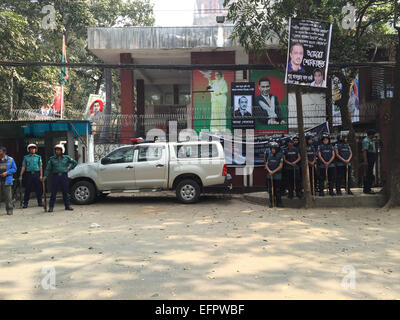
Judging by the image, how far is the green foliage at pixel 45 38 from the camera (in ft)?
39.2

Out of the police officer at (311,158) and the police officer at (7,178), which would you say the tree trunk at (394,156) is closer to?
the police officer at (311,158)

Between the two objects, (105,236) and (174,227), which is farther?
(174,227)

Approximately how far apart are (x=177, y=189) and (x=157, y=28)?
8.47 metres

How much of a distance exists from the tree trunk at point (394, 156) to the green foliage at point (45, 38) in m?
10.8

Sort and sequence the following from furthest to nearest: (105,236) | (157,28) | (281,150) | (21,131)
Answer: (157,28) < (21,131) < (281,150) < (105,236)

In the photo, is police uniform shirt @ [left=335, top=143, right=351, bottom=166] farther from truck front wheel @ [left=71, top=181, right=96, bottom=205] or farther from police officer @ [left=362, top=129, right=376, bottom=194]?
truck front wheel @ [left=71, top=181, right=96, bottom=205]

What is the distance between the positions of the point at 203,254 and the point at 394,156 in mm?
6453

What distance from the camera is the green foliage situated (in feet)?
39.2

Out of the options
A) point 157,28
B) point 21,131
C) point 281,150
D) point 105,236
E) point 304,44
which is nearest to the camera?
point 105,236

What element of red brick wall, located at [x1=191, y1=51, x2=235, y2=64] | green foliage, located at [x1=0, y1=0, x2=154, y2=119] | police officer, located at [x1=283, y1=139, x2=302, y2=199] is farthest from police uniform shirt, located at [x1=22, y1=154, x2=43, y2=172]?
red brick wall, located at [x1=191, y1=51, x2=235, y2=64]
